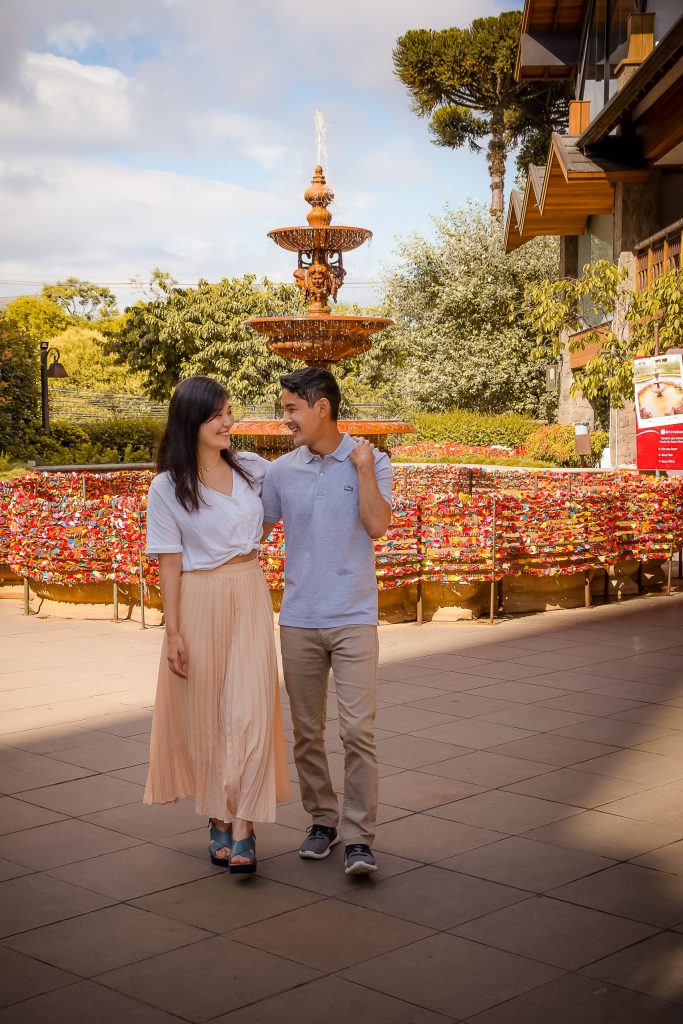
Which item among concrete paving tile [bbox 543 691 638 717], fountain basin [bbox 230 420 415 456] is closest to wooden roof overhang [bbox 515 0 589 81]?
fountain basin [bbox 230 420 415 456]

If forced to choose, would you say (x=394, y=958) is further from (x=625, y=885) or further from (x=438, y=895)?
(x=625, y=885)

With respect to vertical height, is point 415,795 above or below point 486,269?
below

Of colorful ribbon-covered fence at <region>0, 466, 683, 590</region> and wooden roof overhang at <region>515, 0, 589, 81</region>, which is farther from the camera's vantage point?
wooden roof overhang at <region>515, 0, 589, 81</region>

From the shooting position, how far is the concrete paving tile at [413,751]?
19.5 feet

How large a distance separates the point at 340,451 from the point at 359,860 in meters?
1.47

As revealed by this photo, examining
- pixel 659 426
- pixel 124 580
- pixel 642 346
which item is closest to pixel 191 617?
pixel 124 580

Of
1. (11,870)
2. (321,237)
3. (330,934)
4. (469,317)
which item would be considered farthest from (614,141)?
(469,317)

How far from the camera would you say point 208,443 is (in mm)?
4445

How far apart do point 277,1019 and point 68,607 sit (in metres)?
7.39

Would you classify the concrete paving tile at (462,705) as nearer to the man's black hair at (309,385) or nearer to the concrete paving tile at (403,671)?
the concrete paving tile at (403,671)

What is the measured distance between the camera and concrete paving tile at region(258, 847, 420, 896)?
4324 mm

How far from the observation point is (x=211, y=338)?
45250 mm

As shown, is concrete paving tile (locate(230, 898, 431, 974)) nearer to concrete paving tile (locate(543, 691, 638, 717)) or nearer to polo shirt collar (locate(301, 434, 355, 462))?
polo shirt collar (locate(301, 434, 355, 462))

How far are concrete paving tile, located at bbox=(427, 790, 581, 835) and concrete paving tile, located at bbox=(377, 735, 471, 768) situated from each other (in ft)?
2.01
